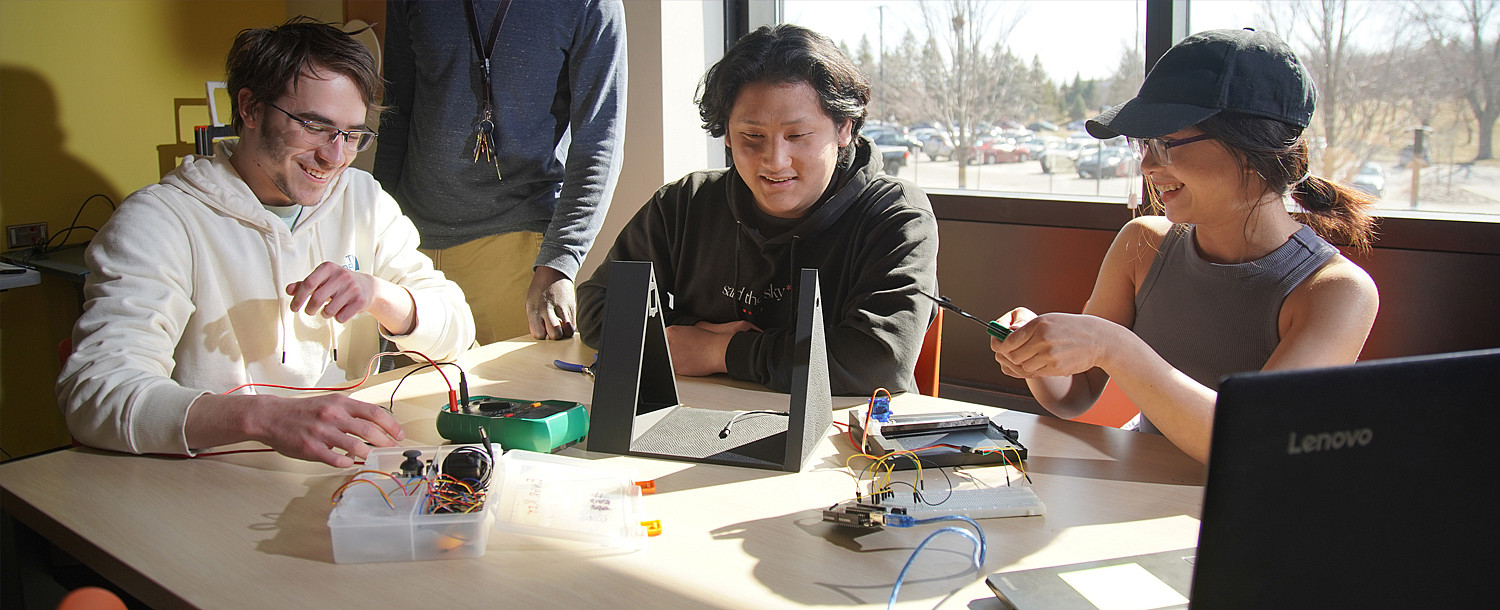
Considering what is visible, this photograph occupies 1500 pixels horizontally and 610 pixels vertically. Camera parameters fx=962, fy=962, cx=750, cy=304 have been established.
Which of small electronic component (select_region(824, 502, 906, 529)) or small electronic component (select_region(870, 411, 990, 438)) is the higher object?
small electronic component (select_region(870, 411, 990, 438))

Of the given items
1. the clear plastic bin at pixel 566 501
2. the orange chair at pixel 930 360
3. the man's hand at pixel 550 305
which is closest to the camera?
the clear plastic bin at pixel 566 501

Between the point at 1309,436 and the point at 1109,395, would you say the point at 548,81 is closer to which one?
the point at 1109,395

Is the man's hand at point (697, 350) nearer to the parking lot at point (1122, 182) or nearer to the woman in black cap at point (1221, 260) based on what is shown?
the woman in black cap at point (1221, 260)

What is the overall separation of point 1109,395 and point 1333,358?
1.62ft

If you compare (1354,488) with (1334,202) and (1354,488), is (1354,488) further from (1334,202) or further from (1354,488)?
(1334,202)

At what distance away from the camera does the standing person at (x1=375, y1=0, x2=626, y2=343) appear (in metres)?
2.26

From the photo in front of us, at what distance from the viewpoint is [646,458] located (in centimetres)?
128

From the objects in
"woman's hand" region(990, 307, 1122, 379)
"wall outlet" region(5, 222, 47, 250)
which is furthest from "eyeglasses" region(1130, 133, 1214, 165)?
"wall outlet" region(5, 222, 47, 250)

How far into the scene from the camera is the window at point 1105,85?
228 cm

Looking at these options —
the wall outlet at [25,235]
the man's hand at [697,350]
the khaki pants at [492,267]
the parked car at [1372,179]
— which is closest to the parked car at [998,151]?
the parked car at [1372,179]

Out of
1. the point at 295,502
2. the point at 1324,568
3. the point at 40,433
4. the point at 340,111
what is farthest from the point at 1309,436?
the point at 40,433

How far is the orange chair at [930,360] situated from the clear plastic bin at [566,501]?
2.52 ft

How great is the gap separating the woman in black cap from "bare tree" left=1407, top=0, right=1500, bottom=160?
1059 mm

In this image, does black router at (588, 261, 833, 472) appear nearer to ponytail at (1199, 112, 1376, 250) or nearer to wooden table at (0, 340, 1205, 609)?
wooden table at (0, 340, 1205, 609)
